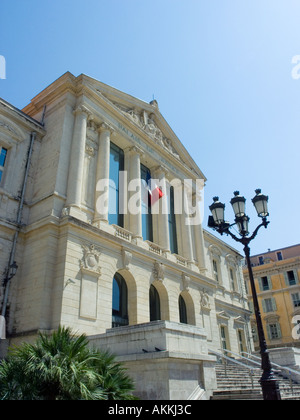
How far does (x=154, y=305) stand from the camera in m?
19.1

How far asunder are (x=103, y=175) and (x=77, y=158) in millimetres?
1733

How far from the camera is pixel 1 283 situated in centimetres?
1398

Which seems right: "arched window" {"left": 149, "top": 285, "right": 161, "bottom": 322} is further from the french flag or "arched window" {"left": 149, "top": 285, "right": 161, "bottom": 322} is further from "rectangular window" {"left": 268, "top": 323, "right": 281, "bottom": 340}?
"rectangular window" {"left": 268, "top": 323, "right": 281, "bottom": 340}

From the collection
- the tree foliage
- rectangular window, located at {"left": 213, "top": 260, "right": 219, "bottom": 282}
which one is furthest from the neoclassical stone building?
rectangular window, located at {"left": 213, "top": 260, "right": 219, "bottom": 282}

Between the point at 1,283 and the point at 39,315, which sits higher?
the point at 1,283

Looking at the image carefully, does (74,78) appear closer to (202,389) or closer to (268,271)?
(202,389)

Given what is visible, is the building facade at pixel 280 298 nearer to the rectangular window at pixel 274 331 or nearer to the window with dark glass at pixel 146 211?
the rectangular window at pixel 274 331

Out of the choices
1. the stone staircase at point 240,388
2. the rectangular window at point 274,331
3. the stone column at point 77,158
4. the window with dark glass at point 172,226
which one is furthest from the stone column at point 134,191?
the rectangular window at point 274,331

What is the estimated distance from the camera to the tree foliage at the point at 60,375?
6.41m

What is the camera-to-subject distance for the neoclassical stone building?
1070 centimetres

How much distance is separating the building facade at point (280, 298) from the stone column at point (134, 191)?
29.5 m
